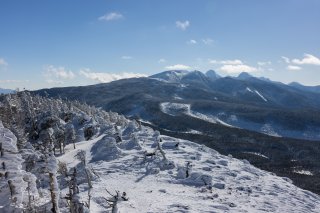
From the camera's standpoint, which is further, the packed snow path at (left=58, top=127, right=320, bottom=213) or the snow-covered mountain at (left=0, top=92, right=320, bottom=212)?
the packed snow path at (left=58, top=127, right=320, bottom=213)

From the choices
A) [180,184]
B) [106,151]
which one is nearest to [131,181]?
[180,184]

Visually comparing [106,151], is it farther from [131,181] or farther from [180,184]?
[180,184]

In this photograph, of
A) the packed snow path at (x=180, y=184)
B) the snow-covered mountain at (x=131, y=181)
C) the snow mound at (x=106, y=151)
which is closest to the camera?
the snow-covered mountain at (x=131, y=181)

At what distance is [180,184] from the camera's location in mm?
60969

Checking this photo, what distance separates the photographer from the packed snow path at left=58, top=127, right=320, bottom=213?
49688 mm

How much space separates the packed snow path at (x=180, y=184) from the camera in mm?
49688

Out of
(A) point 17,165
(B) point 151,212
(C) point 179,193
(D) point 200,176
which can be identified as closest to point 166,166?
(D) point 200,176

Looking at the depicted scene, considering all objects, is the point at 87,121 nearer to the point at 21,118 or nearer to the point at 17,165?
the point at 21,118

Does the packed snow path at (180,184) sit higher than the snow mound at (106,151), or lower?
lower

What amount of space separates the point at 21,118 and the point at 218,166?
75076mm

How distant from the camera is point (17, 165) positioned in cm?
2498

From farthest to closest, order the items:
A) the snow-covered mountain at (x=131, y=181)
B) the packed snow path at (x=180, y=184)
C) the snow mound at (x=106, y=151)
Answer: the snow mound at (x=106, y=151), the packed snow path at (x=180, y=184), the snow-covered mountain at (x=131, y=181)

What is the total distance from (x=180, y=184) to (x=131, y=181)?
27.3 feet

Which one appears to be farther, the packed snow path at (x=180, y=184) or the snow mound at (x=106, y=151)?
the snow mound at (x=106, y=151)
